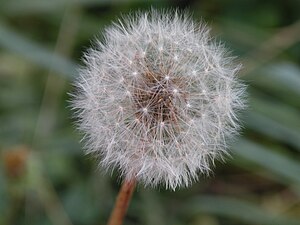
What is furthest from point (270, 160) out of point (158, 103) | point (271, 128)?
point (158, 103)

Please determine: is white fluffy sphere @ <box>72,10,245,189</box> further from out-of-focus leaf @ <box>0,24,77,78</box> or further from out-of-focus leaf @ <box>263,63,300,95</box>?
out-of-focus leaf @ <box>0,24,77,78</box>

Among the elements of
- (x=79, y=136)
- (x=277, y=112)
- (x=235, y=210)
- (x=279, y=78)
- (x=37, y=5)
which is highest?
(x=37, y=5)

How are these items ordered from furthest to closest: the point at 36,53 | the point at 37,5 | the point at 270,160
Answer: the point at 37,5 < the point at 36,53 < the point at 270,160

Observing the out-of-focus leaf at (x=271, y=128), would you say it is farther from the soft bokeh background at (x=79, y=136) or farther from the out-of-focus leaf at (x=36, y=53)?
the out-of-focus leaf at (x=36, y=53)

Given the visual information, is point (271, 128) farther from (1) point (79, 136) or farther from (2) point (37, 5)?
(2) point (37, 5)

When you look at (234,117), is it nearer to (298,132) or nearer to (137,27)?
(137,27)

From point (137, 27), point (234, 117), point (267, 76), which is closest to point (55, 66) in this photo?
point (267, 76)

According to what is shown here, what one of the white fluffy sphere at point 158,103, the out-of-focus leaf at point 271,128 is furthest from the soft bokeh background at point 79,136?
the white fluffy sphere at point 158,103

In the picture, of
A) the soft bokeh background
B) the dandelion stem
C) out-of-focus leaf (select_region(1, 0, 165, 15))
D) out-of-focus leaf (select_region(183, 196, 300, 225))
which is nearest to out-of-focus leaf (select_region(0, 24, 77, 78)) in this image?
the soft bokeh background
